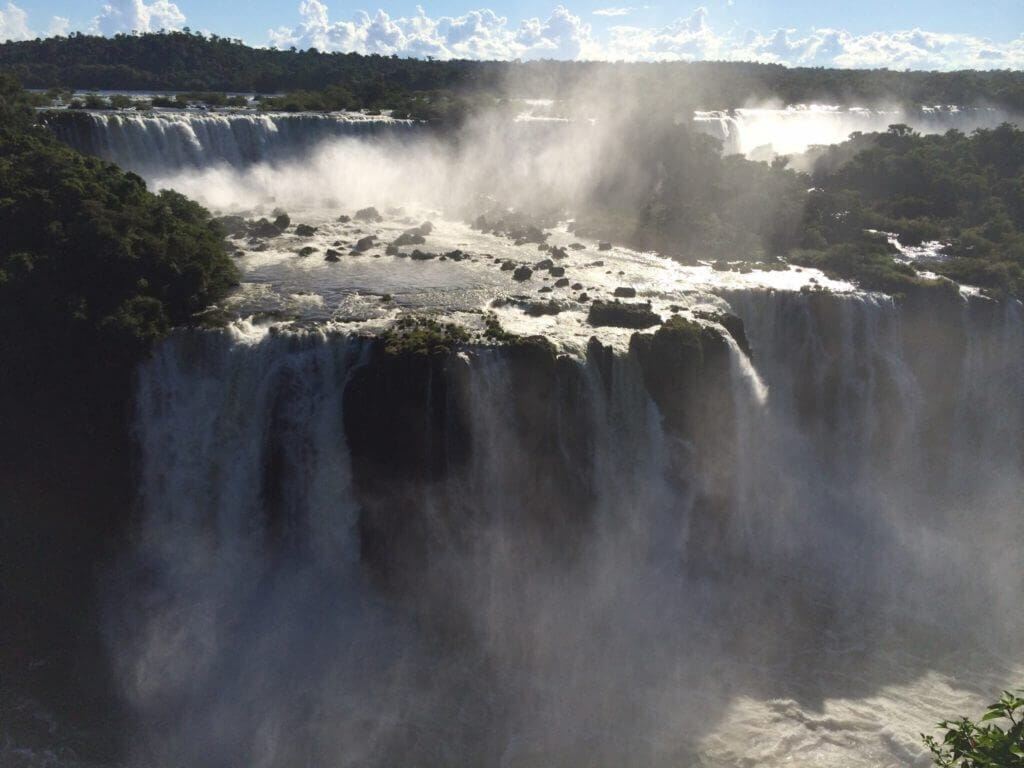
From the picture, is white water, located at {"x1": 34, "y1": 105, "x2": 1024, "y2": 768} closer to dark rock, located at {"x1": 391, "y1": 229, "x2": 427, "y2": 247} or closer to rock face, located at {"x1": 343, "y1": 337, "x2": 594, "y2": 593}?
rock face, located at {"x1": 343, "y1": 337, "x2": 594, "y2": 593}

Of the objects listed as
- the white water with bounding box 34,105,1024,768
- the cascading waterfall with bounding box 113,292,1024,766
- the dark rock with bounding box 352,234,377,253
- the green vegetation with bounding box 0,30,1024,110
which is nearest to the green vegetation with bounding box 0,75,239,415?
the white water with bounding box 34,105,1024,768

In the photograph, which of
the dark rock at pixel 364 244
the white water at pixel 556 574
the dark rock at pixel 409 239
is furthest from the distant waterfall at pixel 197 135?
the white water at pixel 556 574

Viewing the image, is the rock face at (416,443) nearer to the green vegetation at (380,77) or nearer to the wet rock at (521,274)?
the wet rock at (521,274)

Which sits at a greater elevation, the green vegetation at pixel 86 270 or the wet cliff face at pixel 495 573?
the green vegetation at pixel 86 270

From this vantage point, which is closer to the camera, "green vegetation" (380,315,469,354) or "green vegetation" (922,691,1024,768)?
"green vegetation" (922,691,1024,768)

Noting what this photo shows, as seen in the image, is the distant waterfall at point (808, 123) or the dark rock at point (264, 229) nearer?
the dark rock at point (264, 229)

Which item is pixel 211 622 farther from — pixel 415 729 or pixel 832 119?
pixel 832 119

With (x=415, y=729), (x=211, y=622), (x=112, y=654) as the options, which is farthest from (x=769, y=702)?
(x=112, y=654)
